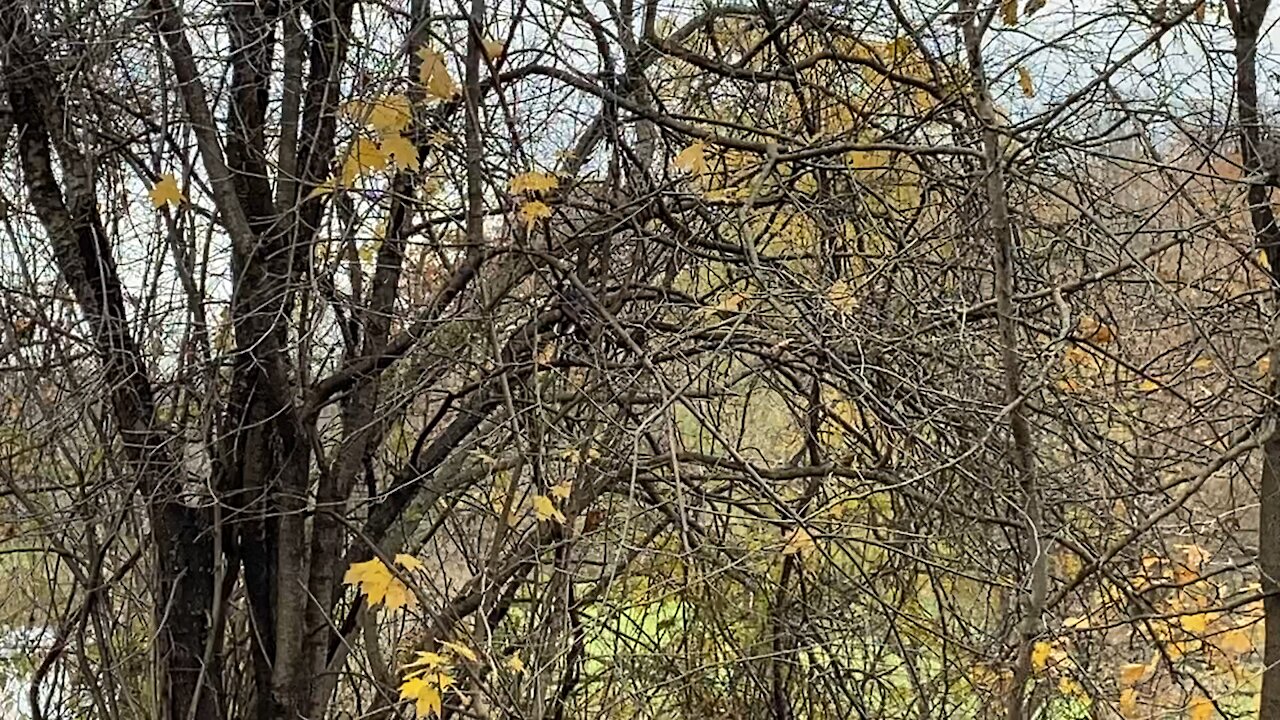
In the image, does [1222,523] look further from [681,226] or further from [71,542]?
[71,542]

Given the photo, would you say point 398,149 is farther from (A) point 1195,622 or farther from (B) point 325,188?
(A) point 1195,622

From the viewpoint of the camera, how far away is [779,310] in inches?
103

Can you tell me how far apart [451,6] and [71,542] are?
188 centimetres

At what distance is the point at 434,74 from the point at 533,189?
1.14 ft

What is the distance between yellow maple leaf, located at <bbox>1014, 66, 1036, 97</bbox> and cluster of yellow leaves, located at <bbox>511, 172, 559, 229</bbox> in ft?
4.13

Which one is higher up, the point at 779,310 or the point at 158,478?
the point at 779,310

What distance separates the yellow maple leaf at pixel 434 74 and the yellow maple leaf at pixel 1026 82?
1.47 m

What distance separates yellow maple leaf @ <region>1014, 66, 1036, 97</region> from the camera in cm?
302

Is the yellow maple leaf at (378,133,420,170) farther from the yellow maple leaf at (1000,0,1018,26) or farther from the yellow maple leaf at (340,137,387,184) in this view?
the yellow maple leaf at (1000,0,1018,26)

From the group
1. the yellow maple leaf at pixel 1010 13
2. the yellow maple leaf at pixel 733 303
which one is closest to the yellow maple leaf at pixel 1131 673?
the yellow maple leaf at pixel 733 303

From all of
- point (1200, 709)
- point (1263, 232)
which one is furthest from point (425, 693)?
point (1263, 232)

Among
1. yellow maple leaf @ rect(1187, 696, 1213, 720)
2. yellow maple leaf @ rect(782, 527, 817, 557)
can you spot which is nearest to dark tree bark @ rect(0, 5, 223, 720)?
yellow maple leaf @ rect(782, 527, 817, 557)

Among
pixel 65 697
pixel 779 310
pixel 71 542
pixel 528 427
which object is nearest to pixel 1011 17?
pixel 779 310

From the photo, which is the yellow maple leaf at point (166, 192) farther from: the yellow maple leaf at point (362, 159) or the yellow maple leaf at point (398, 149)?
the yellow maple leaf at point (398, 149)
